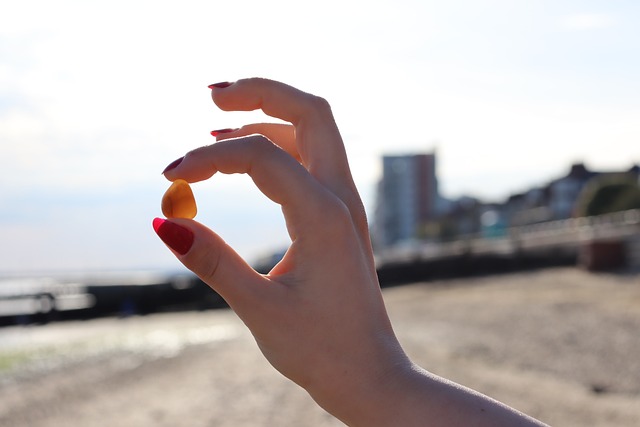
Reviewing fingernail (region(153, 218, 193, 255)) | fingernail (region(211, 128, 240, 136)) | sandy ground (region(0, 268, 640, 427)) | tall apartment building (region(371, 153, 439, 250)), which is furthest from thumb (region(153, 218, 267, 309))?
tall apartment building (region(371, 153, 439, 250))

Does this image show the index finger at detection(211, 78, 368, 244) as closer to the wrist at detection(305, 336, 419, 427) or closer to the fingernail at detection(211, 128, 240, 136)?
the fingernail at detection(211, 128, 240, 136)

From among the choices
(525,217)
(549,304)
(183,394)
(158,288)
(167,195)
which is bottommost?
(525,217)

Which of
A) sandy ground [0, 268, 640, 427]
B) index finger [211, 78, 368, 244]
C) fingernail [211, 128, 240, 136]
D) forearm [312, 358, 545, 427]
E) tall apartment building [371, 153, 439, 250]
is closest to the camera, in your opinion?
forearm [312, 358, 545, 427]

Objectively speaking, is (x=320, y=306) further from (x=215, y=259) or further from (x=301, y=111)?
(x=301, y=111)

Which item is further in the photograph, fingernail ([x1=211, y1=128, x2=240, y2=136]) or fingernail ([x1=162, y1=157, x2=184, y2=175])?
fingernail ([x1=211, y1=128, x2=240, y2=136])

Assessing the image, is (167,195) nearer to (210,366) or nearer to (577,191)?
(210,366)

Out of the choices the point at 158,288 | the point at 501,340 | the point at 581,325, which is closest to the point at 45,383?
the point at 501,340
